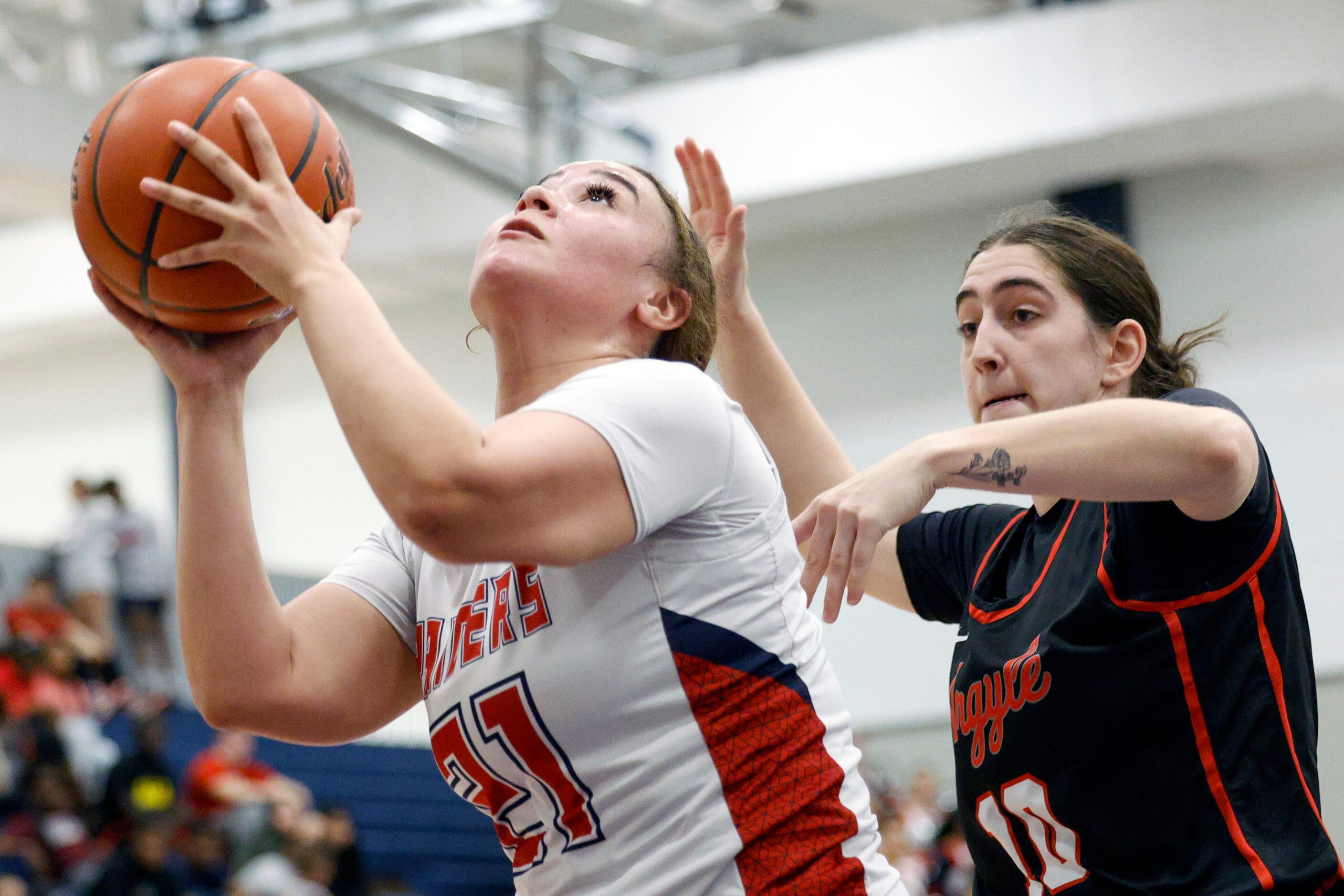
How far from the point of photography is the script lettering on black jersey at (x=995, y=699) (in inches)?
91.5

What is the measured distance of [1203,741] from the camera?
214 centimetres

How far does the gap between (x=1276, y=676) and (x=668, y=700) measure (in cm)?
98

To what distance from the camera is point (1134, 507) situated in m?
2.17

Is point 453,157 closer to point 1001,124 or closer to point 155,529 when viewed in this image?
point 1001,124

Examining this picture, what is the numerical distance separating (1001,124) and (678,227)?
815 cm

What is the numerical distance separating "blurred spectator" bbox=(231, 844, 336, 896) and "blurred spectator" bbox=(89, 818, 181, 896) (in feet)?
A: 1.26

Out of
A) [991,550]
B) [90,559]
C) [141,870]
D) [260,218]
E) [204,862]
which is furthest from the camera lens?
[90,559]

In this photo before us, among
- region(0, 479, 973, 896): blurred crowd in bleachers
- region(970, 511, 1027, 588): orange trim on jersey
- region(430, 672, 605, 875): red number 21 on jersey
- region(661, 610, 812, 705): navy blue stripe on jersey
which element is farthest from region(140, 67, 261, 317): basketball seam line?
region(0, 479, 973, 896): blurred crowd in bleachers

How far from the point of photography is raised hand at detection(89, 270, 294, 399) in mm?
2137

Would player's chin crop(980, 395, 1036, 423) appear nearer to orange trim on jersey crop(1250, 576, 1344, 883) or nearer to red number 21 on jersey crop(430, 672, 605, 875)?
orange trim on jersey crop(1250, 576, 1344, 883)

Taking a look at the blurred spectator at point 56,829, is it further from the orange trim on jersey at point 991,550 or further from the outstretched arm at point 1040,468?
the outstretched arm at point 1040,468

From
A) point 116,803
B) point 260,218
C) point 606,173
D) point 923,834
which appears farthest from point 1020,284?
point 923,834

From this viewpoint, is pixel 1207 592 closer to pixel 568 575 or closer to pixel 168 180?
pixel 568 575

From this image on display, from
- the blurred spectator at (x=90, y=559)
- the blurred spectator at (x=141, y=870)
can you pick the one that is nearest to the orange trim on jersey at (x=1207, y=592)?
the blurred spectator at (x=141, y=870)
